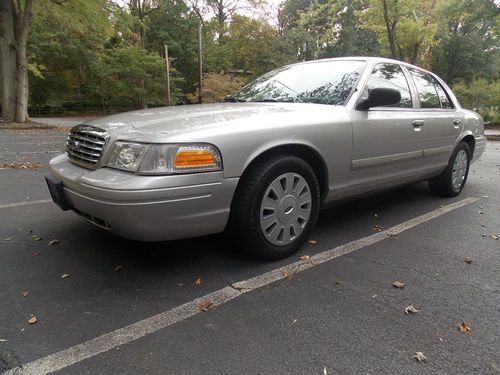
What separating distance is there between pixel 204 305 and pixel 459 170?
3952mm

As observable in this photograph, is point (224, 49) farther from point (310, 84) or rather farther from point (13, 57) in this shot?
point (310, 84)

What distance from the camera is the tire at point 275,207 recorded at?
2518mm

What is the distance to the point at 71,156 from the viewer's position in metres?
2.83

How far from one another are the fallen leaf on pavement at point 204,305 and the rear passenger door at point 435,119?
280cm

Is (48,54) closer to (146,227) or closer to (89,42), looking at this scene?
(89,42)

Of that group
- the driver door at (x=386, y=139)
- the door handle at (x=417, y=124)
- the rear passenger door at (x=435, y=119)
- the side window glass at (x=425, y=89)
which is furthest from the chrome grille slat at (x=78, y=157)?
the side window glass at (x=425, y=89)

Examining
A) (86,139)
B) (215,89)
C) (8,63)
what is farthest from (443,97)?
(215,89)

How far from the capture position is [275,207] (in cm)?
268

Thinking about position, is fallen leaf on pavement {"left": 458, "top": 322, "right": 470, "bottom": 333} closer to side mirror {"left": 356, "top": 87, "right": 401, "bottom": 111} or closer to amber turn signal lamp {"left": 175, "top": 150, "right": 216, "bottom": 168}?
amber turn signal lamp {"left": 175, "top": 150, "right": 216, "bottom": 168}

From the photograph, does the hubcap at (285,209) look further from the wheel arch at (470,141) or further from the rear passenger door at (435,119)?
the wheel arch at (470,141)

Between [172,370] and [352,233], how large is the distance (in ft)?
7.18

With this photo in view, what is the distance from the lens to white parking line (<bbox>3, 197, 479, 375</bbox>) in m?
1.71

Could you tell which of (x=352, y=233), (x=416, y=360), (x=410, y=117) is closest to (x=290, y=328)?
(x=416, y=360)

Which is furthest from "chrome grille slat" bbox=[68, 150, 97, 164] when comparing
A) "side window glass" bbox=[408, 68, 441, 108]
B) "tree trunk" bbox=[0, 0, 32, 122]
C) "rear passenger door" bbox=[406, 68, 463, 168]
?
"tree trunk" bbox=[0, 0, 32, 122]
